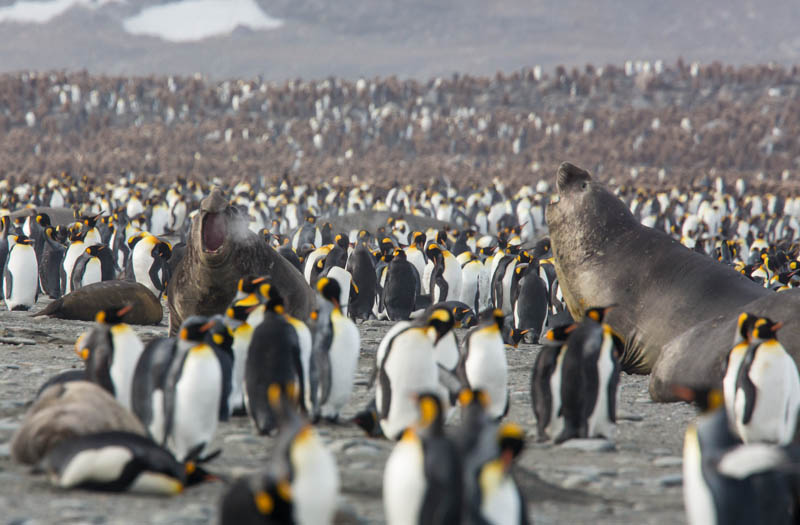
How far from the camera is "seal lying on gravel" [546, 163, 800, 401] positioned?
265 inches

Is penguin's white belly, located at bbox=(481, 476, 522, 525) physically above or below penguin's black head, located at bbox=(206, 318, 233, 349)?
below

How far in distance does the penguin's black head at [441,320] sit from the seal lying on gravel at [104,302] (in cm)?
481

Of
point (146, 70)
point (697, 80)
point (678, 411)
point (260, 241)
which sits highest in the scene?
point (146, 70)

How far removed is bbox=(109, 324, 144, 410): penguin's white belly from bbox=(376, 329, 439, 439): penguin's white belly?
4.13 feet

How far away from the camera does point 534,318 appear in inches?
394

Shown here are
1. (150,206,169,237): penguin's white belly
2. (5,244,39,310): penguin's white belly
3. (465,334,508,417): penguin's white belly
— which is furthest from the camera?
(150,206,169,237): penguin's white belly

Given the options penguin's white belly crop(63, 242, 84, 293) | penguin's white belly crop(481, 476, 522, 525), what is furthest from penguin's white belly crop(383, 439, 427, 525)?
penguin's white belly crop(63, 242, 84, 293)

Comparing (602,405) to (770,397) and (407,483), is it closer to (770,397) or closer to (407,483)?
(770,397)

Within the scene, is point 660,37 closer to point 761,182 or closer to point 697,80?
point 697,80

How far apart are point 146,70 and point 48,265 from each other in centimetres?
15569

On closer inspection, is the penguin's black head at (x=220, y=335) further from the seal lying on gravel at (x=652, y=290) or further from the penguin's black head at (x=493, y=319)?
the seal lying on gravel at (x=652, y=290)

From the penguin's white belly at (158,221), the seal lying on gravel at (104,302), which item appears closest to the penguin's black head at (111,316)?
the seal lying on gravel at (104,302)

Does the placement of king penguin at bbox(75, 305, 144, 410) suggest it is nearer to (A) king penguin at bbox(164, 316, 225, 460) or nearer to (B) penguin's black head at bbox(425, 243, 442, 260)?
(A) king penguin at bbox(164, 316, 225, 460)

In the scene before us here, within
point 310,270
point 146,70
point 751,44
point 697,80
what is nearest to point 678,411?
point 310,270
